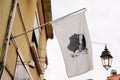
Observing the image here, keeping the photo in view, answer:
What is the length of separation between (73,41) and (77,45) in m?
0.15

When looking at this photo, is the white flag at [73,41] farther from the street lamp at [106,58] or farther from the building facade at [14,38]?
the street lamp at [106,58]

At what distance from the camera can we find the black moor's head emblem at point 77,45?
264 inches

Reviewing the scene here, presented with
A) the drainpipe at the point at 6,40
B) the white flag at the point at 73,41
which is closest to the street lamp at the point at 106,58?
the white flag at the point at 73,41

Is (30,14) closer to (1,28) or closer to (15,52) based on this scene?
(15,52)

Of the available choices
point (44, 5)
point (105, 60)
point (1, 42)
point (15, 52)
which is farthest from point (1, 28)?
point (44, 5)

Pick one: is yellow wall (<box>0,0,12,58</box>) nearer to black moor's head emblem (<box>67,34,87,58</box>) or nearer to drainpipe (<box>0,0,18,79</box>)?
drainpipe (<box>0,0,18,79</box>)

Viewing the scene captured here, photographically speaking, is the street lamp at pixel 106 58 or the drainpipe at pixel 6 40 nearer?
the drainpipe at pixel 6 40

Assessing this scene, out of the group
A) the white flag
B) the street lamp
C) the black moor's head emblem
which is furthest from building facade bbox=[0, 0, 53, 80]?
the street lamp

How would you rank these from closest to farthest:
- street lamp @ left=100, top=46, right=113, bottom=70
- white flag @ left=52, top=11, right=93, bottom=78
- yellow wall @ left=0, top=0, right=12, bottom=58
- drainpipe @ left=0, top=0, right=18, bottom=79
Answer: drainpipe @ left=0, top=0, right=18, bottom=79
yellow wall @ left=0, top=0, right=12, bottom=58
white flag @ left=52, top=11, right=93, bottom=78
street lamp @ left=100, top=46, right=113, bottom=70

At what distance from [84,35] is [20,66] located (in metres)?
1.58

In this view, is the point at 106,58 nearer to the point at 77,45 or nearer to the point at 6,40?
the point at 77,45

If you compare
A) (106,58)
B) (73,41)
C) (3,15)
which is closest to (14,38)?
(3,15)

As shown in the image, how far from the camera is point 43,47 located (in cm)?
1430

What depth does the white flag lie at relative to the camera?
6621 millimetres
